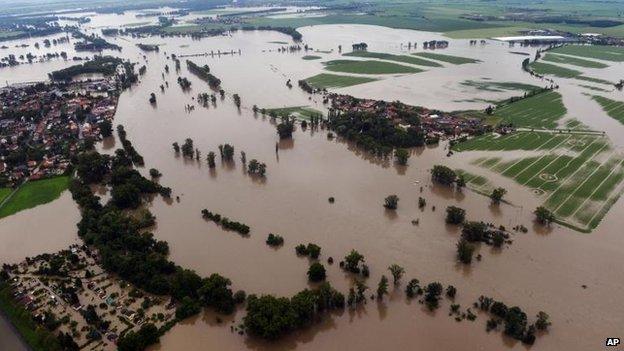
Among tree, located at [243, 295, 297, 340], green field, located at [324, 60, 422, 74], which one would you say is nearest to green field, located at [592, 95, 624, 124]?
green field, located at [324, 60, 422, 74]

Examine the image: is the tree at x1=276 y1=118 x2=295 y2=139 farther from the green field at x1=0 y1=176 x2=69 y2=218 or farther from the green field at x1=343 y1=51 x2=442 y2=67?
the green field at x1=343 y1=51 x2=442 y2=67

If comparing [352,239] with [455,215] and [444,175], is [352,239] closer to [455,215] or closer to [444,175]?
[455,215]

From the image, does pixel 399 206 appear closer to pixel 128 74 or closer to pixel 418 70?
pixel 418 70

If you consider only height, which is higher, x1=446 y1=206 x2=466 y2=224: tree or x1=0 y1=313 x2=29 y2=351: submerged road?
x1=446 y1=206 x2=466 y2=224: tree

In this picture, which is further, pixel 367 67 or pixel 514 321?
pixel 367 67

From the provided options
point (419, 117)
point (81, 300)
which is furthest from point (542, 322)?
point (419, 117)

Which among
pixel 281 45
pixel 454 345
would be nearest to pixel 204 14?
pixel 281 45

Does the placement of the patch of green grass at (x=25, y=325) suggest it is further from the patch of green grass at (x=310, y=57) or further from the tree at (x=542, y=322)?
the patch of green grass at (x=310, y=57)
